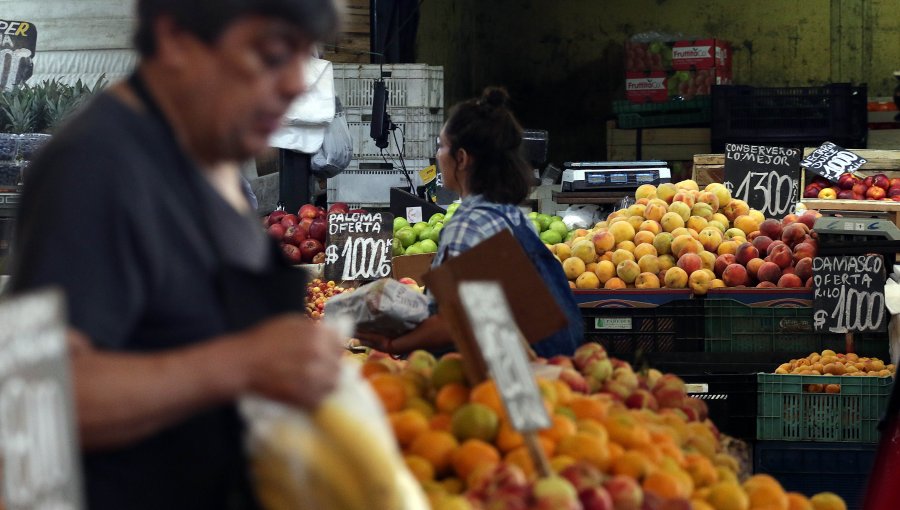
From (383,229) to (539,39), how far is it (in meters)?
9.74

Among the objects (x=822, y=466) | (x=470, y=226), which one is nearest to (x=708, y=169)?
(x=822, y=466)

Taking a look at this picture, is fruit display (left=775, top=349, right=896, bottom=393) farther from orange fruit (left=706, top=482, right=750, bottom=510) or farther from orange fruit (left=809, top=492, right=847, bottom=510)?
orange fruit (left=706, top=482, right=750, bottom=510)

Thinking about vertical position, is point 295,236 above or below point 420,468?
above

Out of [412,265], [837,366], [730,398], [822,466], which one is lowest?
[822,466]

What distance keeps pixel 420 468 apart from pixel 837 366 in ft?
9.92

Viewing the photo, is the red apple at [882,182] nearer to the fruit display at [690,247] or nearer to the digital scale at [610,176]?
the digital scale at [610,176]

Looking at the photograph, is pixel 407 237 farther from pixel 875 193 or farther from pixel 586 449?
pixel 586 449

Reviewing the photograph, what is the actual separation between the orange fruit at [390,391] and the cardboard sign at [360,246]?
3296mm

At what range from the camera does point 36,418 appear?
122 cm

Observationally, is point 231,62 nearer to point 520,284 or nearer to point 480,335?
point 480,335

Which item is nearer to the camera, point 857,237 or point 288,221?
point 857,237

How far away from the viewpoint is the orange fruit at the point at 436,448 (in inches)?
82.7

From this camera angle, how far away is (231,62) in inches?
51.9

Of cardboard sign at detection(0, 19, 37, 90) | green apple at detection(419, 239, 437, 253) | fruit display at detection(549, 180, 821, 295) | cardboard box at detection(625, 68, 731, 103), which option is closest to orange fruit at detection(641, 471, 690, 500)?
fruit display at detection(549, 180, 821, 295)
